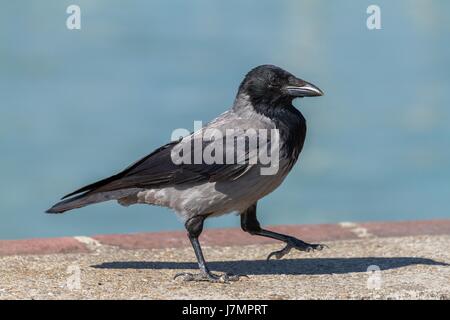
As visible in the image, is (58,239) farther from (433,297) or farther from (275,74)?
(433,297)

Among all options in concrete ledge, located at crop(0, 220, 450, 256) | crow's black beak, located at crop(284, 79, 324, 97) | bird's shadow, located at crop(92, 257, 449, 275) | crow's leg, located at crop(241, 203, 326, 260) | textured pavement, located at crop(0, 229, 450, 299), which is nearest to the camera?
textured pavement, located at crop(0, 229, 450, 299)

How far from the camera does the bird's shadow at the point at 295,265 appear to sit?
722 centimetres

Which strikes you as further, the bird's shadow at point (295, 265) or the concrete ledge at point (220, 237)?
the concrete ledge at point (220, 237)

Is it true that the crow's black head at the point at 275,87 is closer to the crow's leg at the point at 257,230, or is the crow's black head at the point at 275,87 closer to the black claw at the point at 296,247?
the crow's leg at the point at 257,230

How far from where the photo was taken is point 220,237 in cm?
851

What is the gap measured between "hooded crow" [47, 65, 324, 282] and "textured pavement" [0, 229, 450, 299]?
0.36m

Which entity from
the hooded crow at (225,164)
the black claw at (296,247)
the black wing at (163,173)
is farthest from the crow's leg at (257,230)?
the black wing at (163,173)

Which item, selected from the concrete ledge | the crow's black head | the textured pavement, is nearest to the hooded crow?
the crow's black head

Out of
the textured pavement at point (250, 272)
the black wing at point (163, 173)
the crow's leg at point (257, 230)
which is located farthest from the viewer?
the crow's leg at point (257, 230)

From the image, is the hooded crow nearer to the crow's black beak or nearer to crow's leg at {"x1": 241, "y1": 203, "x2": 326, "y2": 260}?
the crow's black beak

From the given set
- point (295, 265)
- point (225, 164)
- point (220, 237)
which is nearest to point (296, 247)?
point (295, 265)

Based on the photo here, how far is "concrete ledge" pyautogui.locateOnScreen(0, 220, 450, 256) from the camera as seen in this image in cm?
796
